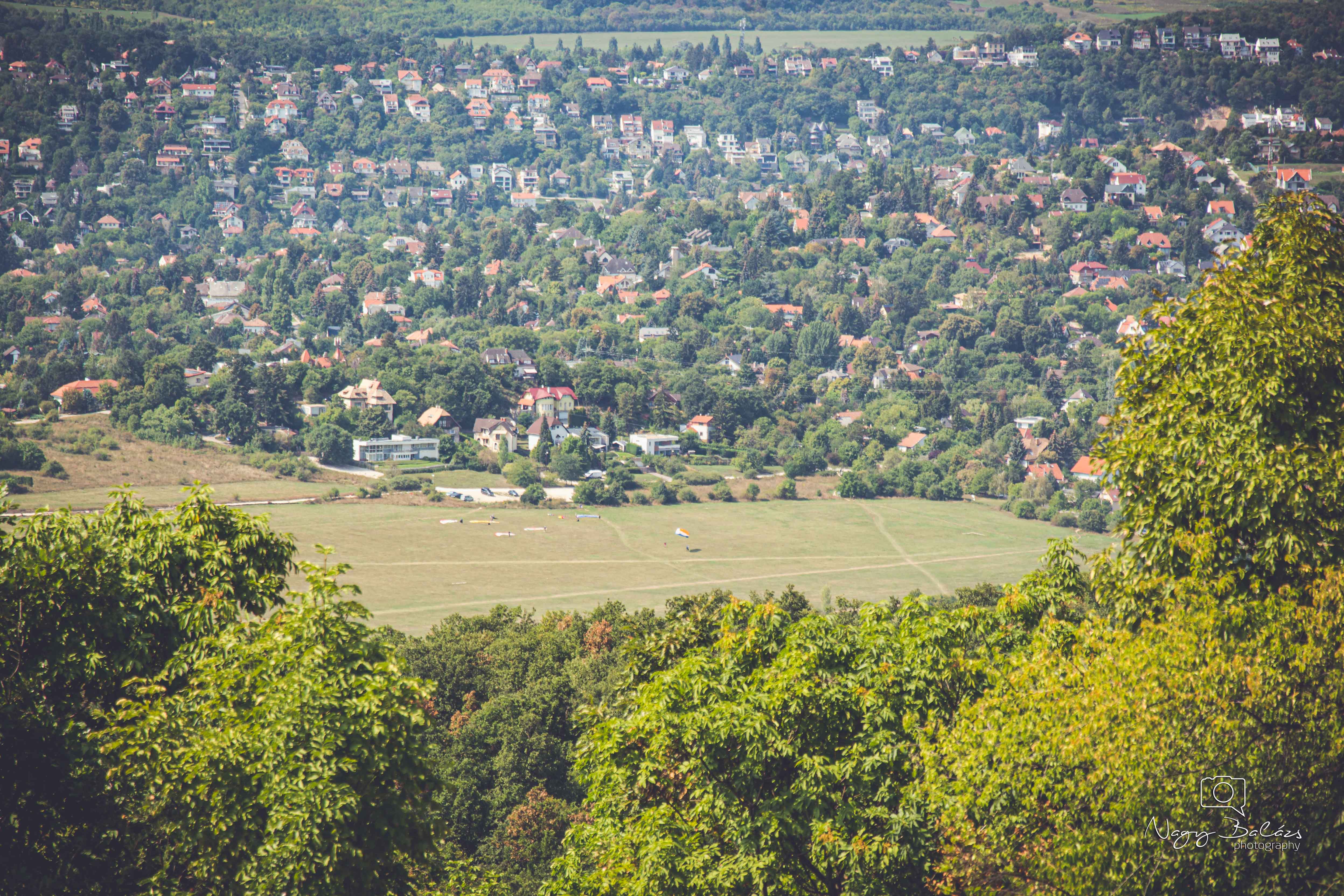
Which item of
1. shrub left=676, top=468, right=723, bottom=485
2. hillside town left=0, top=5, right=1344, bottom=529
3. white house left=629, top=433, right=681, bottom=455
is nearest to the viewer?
shrub left=676, top=468, right=723, bottom=485

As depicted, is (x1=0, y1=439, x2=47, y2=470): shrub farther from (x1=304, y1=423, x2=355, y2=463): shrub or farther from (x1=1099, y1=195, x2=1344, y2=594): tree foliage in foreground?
(x1=1099, y1=195, x2=1344, y2=594): tree foliage in foreground

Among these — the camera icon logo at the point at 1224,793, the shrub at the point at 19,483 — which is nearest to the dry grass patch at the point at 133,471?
the shrub at the point at 19,483

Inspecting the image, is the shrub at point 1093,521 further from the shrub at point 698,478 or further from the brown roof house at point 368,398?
the brown roof house at point 368,398

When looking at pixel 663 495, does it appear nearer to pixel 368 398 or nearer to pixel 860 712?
pixel 368 398

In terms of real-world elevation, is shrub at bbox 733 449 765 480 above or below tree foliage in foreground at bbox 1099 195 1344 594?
below

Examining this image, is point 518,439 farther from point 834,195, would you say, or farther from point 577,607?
point 834,195

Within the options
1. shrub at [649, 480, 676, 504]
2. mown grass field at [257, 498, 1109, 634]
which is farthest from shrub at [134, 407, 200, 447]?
shrub at [649, 480, 676, 504]

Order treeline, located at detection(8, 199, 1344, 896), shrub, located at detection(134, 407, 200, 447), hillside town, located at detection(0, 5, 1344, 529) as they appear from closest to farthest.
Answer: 1. treeline, located at detection(8, 199, 1344, 896)
2. shrub, located at detection(134, 407, 200, 447)
3. hillside town, located at detection(0, 5, 1344, 529)
